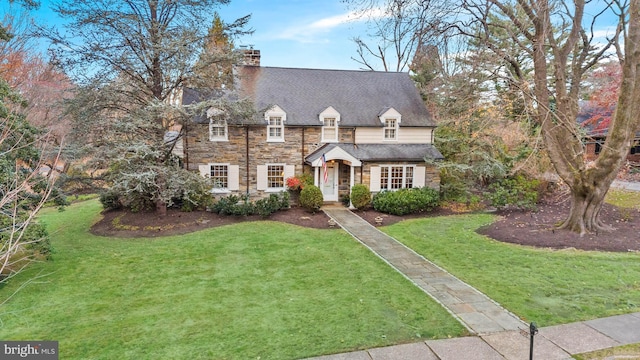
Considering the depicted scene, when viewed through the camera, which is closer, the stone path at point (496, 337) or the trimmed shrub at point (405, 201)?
the stone path at point (496, 337)

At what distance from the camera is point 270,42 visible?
2125 centimetres

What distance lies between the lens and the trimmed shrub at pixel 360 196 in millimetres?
16922

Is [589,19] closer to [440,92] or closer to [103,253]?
[440,92]

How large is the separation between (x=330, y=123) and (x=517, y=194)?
10008 millimetres

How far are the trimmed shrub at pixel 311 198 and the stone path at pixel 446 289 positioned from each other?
3.55 m

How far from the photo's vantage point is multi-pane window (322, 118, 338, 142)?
719 inches

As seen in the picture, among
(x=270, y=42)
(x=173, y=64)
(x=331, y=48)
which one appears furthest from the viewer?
(x=331, y=48)

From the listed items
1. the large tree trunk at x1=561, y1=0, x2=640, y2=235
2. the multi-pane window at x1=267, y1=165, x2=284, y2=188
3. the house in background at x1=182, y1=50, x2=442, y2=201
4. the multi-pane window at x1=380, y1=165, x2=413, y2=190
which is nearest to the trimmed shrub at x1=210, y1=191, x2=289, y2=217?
the house in background at x1=182, y1=50, x2=442, y2=201

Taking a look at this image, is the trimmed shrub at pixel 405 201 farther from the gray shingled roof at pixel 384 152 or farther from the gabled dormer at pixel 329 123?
the gabled dormer at pixel 329 123

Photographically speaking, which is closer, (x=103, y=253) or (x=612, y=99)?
(x=103, y=253)

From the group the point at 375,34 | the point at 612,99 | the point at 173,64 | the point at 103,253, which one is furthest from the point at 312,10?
the point at 612,99

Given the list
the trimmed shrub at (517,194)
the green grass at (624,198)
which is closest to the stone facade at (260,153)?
the trimmed shrub at (517,194)

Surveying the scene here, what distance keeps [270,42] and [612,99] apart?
74.6 ft

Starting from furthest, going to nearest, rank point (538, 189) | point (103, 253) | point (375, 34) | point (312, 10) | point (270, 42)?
point (270, 42), point (538, 189), point (312, 10), point (375, 34), point (103, 253)
